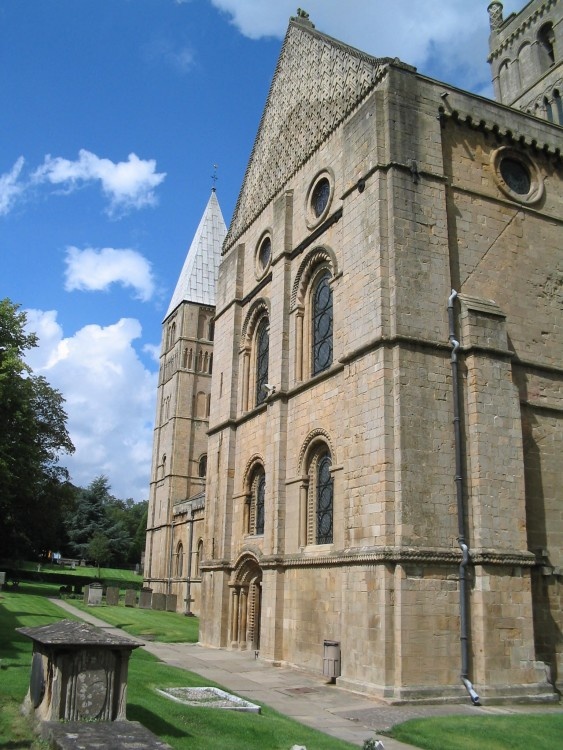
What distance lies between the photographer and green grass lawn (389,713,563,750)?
10.3 meters

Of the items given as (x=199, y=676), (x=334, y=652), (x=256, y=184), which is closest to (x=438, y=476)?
(x=334, y=652)

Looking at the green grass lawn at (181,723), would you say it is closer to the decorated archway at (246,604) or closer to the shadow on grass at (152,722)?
the shadow on grass at (152,722)

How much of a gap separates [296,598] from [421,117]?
12670mm

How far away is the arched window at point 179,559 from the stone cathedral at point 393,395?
2442 cm

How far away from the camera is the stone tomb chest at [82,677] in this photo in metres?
7.88

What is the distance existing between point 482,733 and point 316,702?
12.3 feet

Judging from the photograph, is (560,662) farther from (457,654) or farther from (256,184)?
(256,184)

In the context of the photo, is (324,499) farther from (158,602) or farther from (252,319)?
(158,602)

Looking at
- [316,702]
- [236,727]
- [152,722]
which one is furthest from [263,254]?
[152,722]

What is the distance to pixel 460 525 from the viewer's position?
14.8 meters

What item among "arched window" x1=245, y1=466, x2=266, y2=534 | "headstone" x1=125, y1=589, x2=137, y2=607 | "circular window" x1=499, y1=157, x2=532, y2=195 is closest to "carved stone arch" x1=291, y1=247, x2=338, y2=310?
"circular window" x1=499, y1=157, x2=532, y2=195

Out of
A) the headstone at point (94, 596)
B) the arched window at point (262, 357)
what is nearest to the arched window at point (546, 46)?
the arched window at point (262, 357)

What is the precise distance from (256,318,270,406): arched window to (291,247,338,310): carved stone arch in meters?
2.41

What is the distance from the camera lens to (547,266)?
18.9 meters
